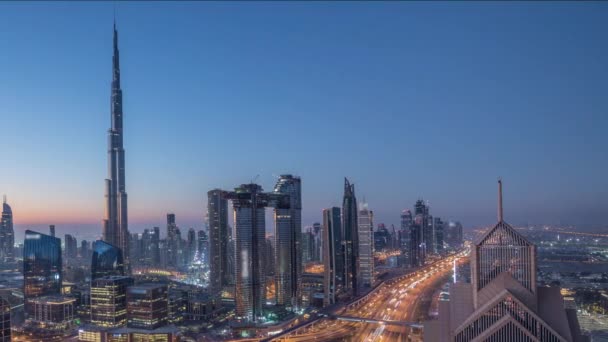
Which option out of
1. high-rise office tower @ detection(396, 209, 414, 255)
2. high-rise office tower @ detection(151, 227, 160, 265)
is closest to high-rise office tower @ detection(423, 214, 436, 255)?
high-rise office tower @ detection(396, 209, 414, 255)

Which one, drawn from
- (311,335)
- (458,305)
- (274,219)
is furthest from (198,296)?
(458,305)

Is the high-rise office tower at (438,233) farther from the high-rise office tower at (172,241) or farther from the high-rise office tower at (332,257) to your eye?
the high-rise office tower at (172,241)

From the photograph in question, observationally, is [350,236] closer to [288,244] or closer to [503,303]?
[288,244]

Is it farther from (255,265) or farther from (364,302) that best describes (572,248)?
(255,265)

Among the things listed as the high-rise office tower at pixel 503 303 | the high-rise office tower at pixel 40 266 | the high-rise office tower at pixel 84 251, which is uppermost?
the high-rise office tower at pixel 503 303

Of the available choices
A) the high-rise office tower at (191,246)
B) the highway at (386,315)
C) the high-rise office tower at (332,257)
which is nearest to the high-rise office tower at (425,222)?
the highway at (386,315)
